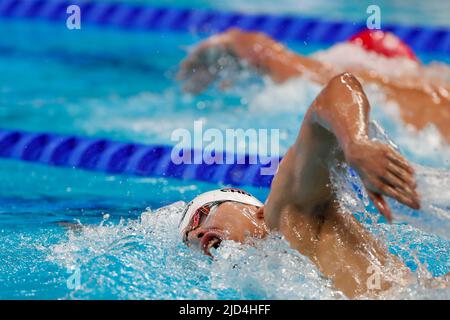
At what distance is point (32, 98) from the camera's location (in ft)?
16.3

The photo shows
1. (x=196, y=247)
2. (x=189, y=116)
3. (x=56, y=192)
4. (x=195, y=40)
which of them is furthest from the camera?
(x=195, y=40)

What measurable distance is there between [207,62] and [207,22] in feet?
4.81

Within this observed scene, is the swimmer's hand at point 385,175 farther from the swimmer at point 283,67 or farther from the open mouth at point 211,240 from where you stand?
the swimmer at point 283,67

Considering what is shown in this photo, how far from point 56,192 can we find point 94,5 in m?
2.94

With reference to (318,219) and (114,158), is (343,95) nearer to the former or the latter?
(318,219)

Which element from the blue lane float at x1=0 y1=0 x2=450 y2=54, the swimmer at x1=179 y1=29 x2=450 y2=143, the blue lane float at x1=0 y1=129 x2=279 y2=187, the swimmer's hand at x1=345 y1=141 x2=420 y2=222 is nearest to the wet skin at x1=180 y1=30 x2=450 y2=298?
the swimmer's hand at x1=345 y1=141 x2=420 y2=222

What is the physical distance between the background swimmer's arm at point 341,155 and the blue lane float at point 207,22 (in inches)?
138

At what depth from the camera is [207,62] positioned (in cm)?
454

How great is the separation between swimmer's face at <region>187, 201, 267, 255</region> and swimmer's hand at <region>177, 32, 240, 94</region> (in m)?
2.11

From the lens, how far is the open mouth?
2424mm

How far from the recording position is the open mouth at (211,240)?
2424 mm

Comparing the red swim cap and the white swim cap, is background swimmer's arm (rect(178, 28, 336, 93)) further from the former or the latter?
the white swim cap
